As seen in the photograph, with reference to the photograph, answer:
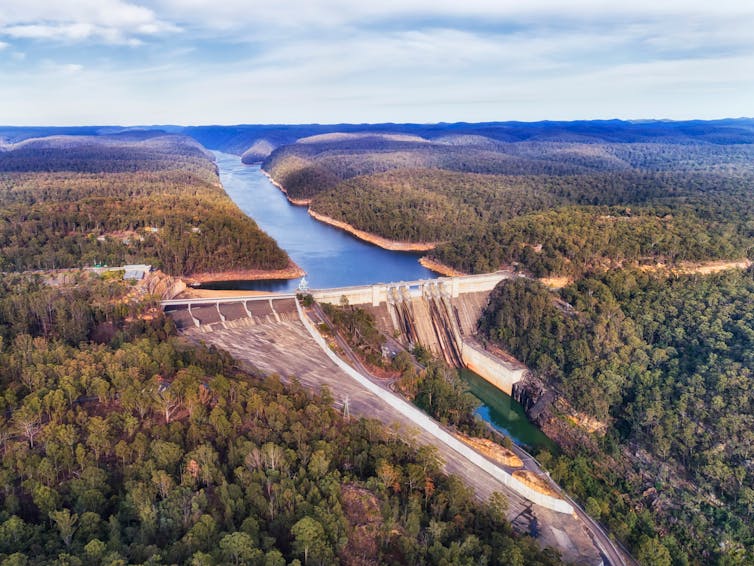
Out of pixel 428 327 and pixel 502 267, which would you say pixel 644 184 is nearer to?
pixel 502 267

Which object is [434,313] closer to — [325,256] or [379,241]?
[325,256]

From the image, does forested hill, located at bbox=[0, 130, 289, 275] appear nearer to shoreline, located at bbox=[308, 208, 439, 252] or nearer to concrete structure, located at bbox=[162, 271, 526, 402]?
concrete structure, located at bbox=[162, 271, 526, 402]

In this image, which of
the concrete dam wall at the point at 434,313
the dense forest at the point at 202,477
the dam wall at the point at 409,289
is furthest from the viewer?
the dam wall at the point at 409,289

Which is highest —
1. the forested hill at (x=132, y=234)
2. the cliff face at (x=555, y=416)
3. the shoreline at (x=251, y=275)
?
the forested hill at (x=132, y=234)

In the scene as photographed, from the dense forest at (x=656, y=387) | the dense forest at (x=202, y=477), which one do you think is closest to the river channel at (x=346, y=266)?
the dense forest at (x=656, y=387)

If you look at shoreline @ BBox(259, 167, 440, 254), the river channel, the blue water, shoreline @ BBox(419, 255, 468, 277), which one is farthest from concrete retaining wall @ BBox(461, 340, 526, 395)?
shoreline @ BBox(259, 167, 440, 254)

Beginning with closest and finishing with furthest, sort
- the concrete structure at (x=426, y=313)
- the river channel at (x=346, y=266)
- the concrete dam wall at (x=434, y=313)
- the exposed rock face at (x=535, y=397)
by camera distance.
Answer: the exposed rock face at (x=535, y=397) < the river channel at (x=346, y=266) < the concrete structure at (x=426, y=313) < the concrete dam wall at (x=434, y=313)

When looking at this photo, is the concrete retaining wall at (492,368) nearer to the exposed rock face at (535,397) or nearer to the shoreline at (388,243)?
the exposed rock face at (535,397)

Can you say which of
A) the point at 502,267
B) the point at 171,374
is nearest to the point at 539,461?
the point at 171,374
